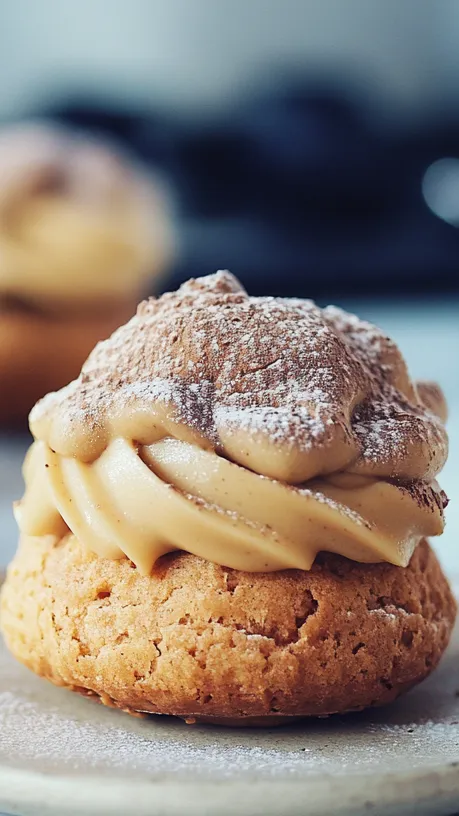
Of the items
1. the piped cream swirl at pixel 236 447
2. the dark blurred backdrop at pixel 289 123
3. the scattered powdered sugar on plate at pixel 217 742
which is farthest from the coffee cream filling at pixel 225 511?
the dark blurred backdrop at pixel 289 123

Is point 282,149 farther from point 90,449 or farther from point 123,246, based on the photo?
point 90,449

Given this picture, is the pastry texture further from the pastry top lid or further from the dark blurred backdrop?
the dark blurred backdrop

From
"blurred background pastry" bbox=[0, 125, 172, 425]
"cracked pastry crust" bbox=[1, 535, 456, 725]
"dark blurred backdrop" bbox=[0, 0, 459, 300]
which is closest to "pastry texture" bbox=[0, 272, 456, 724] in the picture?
"cracked pastry crust" bbox=[1, 535, 456, 725]

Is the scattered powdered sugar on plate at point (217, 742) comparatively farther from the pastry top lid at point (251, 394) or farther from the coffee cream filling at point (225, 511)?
the pastry top lid at point (251, 394)

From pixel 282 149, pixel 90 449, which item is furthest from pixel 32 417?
pixel 282 149

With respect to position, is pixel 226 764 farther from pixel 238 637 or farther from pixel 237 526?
pixel 237 526

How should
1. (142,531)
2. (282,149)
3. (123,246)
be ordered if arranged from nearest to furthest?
(142,531), (123,246), (282,149)
